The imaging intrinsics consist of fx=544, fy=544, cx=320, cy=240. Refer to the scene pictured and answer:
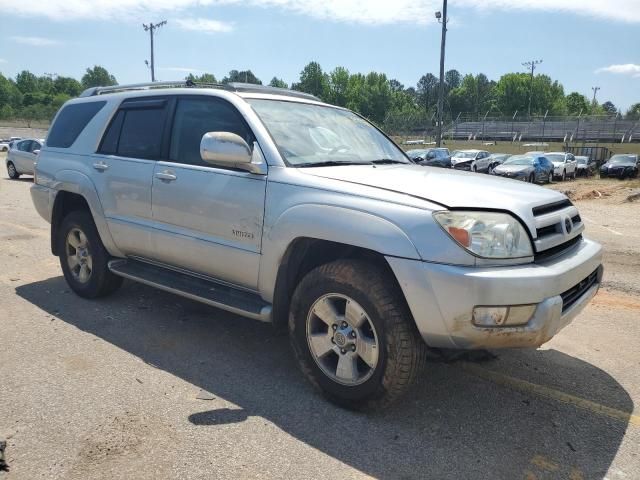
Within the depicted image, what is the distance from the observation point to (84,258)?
5234 mm

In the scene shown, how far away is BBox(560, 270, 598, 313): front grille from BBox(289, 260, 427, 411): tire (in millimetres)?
817

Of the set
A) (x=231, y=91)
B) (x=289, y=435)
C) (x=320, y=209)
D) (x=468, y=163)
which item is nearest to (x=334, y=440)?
(x=289, y=435)

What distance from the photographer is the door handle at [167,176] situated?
4121mm

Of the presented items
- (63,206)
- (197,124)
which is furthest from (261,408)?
(63,206)

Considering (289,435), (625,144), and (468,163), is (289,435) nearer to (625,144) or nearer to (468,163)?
(468,163)

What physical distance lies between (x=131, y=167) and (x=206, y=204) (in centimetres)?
107

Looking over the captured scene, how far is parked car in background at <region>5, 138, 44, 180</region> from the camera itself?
20672 millimetres

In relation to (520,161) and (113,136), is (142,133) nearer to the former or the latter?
(113,136)

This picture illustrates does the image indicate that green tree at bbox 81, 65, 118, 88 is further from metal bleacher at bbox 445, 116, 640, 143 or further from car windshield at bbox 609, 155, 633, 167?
car windshield at bbox 609, 155, 633, 167

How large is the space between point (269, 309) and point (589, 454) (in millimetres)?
1994

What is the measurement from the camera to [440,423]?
3.17 meters

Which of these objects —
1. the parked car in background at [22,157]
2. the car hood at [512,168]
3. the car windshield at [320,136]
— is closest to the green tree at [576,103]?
the car hood at [512,168]

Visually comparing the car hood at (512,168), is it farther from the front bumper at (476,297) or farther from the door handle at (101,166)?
the front bumper at (476,297)

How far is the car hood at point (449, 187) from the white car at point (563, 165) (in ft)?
82.8
